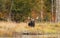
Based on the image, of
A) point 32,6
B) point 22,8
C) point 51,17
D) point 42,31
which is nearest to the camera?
point 42,31

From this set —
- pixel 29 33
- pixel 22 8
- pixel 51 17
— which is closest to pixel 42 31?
pixel 29 33

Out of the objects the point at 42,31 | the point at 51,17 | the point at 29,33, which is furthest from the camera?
the point at 51,17

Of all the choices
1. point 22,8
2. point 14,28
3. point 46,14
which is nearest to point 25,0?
point 22,8

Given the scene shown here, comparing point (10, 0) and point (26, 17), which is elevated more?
point (10, 0)

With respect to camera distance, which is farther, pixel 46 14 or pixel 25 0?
pixel 46 14

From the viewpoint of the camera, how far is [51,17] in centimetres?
3853

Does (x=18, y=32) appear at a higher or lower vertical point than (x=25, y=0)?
lower

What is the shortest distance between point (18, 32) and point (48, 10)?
21133mm

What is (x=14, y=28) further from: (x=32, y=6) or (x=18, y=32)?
(x=32, y=6)

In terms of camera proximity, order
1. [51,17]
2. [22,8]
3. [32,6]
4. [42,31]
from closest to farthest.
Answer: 1. [42,31]
2. [22,8]
3. [32,6]
4. [51,17]

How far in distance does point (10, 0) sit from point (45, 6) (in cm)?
761

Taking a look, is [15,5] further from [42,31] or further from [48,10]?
[42,31]

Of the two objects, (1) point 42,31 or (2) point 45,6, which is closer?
(1) point 42,31

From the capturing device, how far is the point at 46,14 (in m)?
39.0
